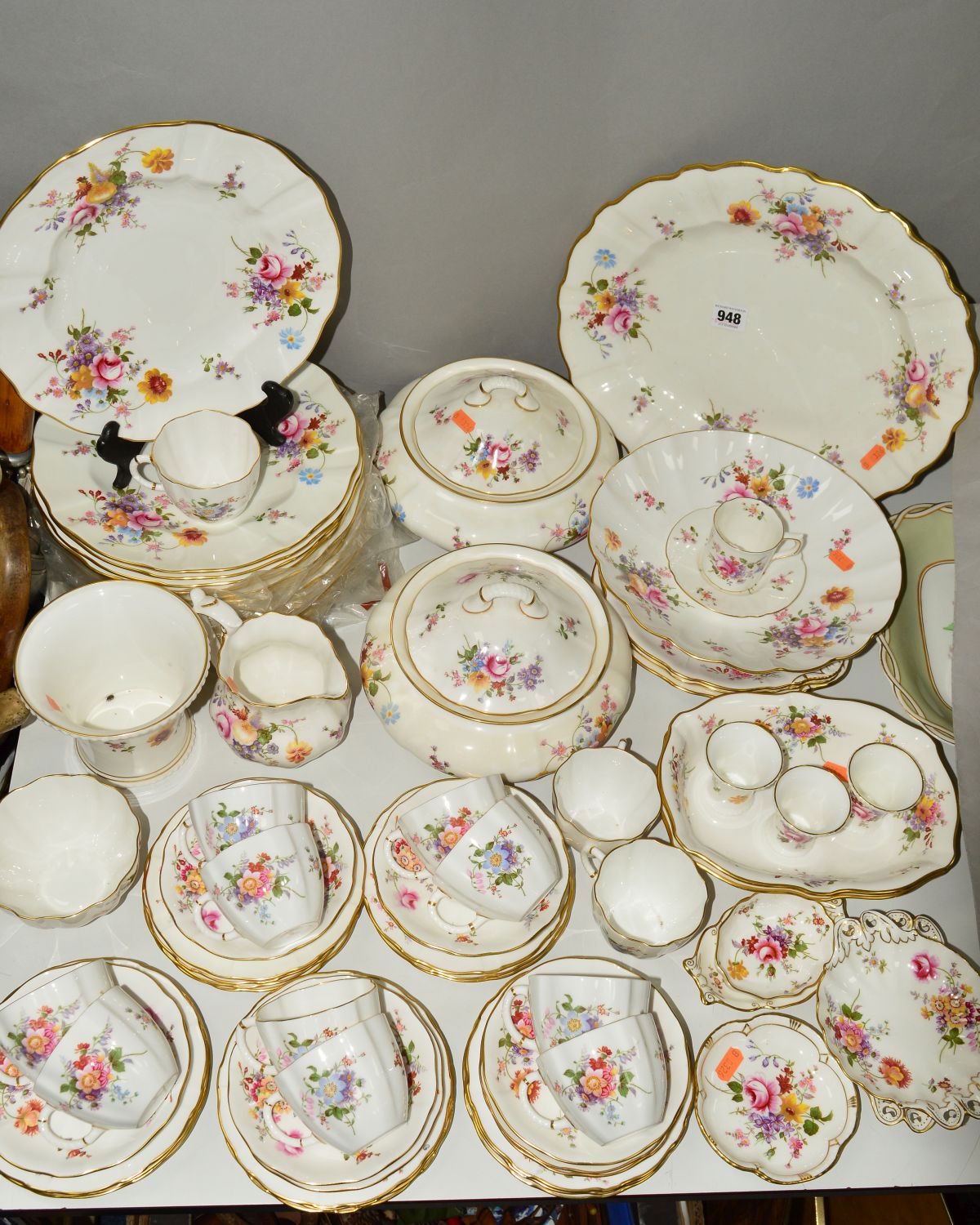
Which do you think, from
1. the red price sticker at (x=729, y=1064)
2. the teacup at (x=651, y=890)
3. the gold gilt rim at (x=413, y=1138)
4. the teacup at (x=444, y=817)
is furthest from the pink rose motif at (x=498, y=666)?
the red price sticker at (x=729, y=1064)

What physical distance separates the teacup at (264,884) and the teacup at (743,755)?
0.45m

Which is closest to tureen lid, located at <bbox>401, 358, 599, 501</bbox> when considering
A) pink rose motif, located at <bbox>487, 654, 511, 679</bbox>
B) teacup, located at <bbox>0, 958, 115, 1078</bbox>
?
pink rose motif, located at <bbox>487, 654, 511, 679</bbox>

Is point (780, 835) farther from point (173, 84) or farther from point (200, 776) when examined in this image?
point (173, 84)

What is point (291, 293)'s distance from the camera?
1.20 meters

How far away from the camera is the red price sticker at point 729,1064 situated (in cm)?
107

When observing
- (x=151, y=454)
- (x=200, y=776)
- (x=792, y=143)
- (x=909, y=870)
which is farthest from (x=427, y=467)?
(x=909, y=870)

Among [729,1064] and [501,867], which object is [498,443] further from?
[729,1064]

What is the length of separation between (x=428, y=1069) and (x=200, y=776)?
418 mm

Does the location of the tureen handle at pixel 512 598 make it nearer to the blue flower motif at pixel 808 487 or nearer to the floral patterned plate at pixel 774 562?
the floral patterned plate at pixel 774 562

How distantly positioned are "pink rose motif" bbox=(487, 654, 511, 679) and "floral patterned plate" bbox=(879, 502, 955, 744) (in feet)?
1.58

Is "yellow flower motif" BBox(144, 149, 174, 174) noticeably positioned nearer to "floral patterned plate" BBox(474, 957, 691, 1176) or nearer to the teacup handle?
the teacup handle

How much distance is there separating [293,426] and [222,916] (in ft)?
1.81

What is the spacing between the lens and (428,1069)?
102cm

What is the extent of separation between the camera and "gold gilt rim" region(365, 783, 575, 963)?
108 centimetres
